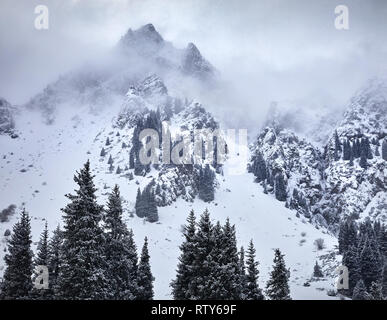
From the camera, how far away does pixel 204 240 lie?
125 feet

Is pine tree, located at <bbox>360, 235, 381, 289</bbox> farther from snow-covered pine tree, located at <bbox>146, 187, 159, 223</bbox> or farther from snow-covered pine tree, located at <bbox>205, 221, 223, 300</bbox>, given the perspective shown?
snow-covered pine tree, located at <bbox>146, 187, 159, 223</bbox>

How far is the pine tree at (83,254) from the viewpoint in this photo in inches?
1201

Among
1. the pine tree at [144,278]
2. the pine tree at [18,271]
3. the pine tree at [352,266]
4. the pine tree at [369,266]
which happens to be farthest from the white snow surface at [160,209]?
the pine tree at [18,271]

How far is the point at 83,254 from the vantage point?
30.4 metres

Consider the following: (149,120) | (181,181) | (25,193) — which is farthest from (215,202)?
(25,193)

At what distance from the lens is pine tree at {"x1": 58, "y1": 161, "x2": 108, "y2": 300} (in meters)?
30.5

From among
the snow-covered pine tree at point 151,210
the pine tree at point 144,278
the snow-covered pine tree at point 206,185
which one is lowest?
the pine tree at point 144,278

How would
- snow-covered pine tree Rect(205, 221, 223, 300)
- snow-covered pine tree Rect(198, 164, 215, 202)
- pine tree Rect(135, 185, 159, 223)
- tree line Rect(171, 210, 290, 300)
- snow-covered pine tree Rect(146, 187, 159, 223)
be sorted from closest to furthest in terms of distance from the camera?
snow-covered pine tree Rect(205, 221, 223, 300)
tree line Rect(171, 210, 290, 300)
snow-covered pine tree Rect(146, 187, 159, 223)
pine tree Rect(135, 185, 159, 223)
snow-covered pine tree Rect(198, 164, 215, 202)

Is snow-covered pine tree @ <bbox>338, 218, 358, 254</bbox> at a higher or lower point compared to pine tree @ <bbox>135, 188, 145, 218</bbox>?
lower

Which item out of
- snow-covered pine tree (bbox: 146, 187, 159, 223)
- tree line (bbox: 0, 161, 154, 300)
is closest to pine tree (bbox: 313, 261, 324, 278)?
snow-covered pine tree (bbox: 146, 187, 159, 223)

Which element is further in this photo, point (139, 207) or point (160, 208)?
point (160, 208)

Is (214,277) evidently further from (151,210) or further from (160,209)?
(160,209)

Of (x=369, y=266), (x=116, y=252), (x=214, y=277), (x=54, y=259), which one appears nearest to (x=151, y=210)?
(x=369, y=266)

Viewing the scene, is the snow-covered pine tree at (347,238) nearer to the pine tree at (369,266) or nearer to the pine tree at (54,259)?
the pine tree at (369,266)
